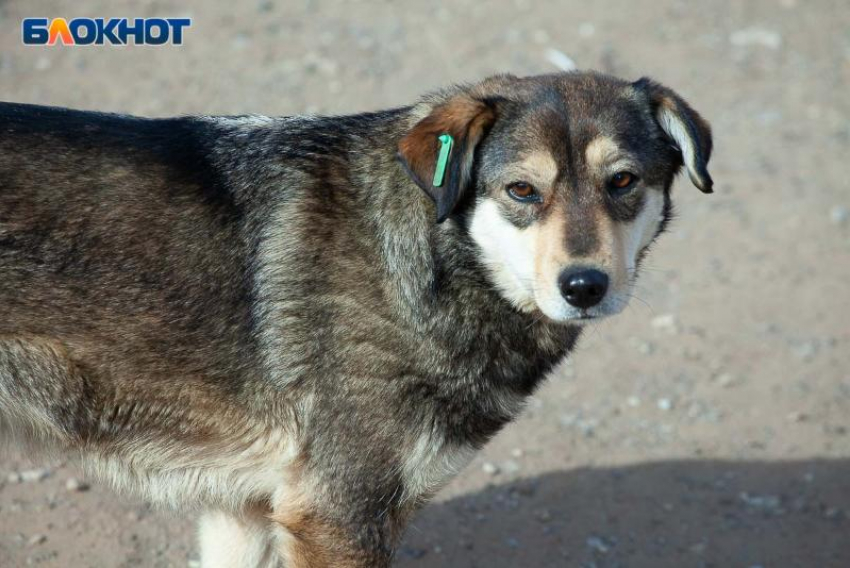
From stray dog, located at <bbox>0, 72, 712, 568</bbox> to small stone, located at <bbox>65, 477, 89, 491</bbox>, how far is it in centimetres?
146

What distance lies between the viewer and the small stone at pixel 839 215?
824cm

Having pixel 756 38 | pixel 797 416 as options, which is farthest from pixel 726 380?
pixel 756 38

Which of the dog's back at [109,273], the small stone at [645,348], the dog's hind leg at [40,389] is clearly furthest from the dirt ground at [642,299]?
the dog's back at [109,273]

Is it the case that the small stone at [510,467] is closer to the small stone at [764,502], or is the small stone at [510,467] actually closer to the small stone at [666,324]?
the small stone at [764,502]

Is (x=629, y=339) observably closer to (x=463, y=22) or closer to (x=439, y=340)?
(x=439, y=340)

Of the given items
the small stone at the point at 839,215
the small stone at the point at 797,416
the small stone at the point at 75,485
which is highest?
the small stone at the point at 839,215

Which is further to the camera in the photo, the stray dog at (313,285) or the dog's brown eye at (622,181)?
the dog's brown eye at (622,181)

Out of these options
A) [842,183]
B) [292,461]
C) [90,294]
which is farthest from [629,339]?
[90,294]

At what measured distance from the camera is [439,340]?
377 cm

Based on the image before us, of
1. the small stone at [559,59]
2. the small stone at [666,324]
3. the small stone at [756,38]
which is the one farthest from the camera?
the small stone at [756,38]

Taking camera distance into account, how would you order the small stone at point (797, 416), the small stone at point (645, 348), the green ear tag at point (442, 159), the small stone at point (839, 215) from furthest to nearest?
the small stone at point (839, 215) → the small stone at point (645, 348) → the small stone at point (797, 416) → the green ear tag at point (442, 159)

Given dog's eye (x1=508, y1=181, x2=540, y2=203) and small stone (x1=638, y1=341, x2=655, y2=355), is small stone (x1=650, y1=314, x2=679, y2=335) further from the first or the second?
dog's eye (x1=508, y1=181, x2=540, y2=203)

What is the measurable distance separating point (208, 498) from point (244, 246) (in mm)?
969

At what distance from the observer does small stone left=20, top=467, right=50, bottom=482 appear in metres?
5.25
